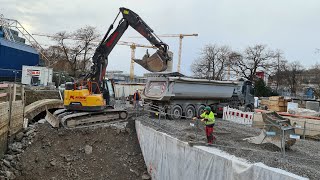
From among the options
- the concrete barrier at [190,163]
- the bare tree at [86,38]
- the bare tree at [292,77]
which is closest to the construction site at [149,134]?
the concrete barrier at [190,163]

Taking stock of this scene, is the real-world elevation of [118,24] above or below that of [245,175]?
above

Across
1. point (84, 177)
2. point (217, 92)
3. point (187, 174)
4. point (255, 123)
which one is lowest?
point (84, 177)

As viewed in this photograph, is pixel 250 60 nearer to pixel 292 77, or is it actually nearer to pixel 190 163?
pixel 292 77

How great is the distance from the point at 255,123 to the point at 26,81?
15927mm

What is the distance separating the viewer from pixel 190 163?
401 inches

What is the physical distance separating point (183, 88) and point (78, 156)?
6.45m

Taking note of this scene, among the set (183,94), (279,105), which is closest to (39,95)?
(183,94)

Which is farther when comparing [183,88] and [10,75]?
[10,75]

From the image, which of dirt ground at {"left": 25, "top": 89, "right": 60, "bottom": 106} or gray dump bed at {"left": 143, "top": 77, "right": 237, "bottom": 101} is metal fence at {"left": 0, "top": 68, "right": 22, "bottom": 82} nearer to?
dirt ground at {"left": 25, "top": 89, "right": 60, "bottom": 106}

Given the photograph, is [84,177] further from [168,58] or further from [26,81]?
[26,81]

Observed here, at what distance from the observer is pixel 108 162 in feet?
43.7

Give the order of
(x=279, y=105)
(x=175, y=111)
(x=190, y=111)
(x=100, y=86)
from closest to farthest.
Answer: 1. (x=100, y=86)
2. (x=175, y=111)
3. (x=190, y=111)
4. (x=279, y=105)

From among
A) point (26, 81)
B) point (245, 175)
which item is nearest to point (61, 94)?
point (26, 81)

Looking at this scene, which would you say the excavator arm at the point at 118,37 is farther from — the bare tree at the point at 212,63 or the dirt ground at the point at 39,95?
the bare tree at the point at 212,63
